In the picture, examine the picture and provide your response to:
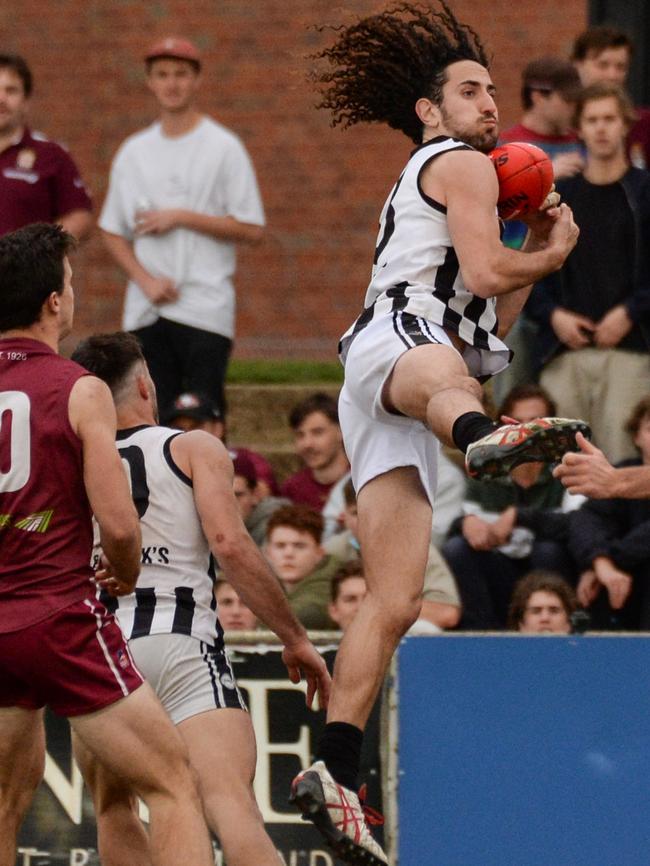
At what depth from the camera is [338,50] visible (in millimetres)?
6734

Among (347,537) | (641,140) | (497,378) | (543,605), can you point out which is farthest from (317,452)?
(641,140)

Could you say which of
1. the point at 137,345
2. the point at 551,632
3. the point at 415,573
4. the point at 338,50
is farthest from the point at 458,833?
the point at 338,50

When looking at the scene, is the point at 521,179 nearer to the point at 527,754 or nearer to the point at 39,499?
the point at 39,499

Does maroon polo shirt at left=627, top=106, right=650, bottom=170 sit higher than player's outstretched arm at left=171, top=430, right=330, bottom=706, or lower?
higher

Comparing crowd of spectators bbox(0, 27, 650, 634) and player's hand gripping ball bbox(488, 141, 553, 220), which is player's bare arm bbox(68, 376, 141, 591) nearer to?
player's hand gripping ball bbox(488, 141, 553, 220)

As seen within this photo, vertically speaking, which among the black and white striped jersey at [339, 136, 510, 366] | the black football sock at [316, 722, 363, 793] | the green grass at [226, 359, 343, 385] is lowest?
the black football sock at [316, 722, 363, 793]

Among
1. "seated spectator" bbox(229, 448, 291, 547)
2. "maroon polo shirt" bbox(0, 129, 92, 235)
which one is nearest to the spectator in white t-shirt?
"maroon polo shirt" bbox(0, 129, 92, 235)

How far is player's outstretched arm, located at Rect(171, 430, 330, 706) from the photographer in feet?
20.3

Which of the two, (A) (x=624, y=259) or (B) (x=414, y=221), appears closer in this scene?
(B) (x=414, y=221)

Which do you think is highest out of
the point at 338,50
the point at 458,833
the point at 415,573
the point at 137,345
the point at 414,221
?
the point at 338,50

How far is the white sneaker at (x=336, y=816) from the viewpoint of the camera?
574 cm

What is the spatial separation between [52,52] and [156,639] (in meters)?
7.66

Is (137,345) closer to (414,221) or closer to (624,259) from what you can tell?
(414,221)

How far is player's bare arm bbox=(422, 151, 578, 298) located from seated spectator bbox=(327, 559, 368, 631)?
8.07 ft
